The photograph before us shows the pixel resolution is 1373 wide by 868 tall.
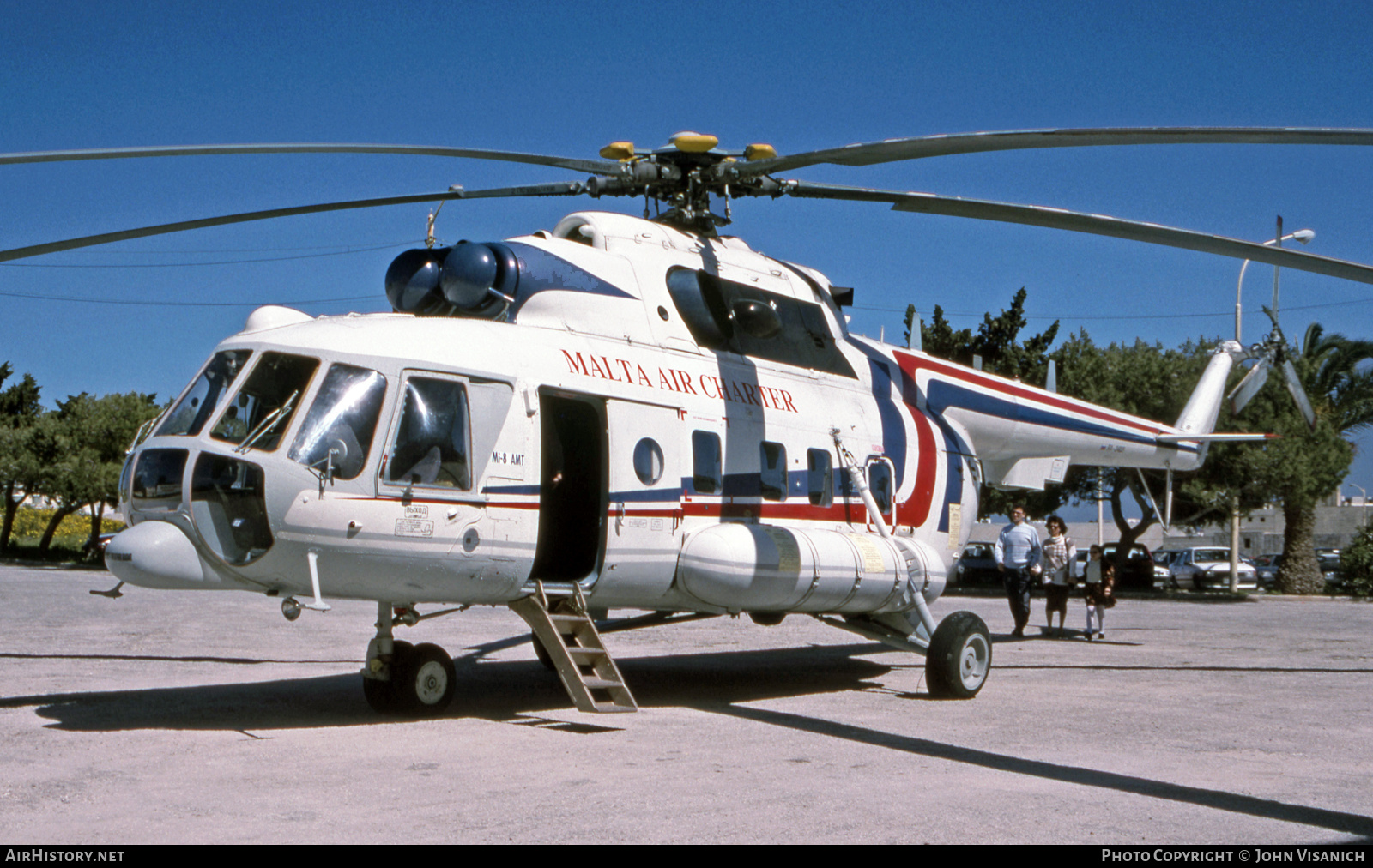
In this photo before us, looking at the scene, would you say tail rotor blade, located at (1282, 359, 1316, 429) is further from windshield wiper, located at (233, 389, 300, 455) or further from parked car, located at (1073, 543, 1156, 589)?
parked car, located at (1073, 543, 1156, 589)

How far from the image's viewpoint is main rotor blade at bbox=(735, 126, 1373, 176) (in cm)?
642

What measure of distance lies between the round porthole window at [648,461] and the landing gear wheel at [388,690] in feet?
7.19

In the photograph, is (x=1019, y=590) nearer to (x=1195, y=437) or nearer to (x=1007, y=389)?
(x=1195, y=437)

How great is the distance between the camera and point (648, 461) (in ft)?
30.3

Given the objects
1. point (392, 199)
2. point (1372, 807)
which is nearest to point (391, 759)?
point (392, 199)

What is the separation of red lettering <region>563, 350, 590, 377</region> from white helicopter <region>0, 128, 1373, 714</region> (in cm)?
4

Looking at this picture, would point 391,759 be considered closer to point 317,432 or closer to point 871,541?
point 317,432

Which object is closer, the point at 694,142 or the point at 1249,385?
the point at 694,142

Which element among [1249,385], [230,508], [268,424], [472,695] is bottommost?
[472,695]

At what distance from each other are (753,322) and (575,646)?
3.39 metres

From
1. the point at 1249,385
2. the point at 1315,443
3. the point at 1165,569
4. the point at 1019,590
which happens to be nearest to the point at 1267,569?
the point at 1165,569

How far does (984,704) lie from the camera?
1012cm

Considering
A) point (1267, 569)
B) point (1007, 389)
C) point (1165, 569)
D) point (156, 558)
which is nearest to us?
point (156, 558)

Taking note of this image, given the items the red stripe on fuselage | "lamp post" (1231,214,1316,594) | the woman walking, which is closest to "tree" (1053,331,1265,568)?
"lamp post" (1231,214,1316,594)
